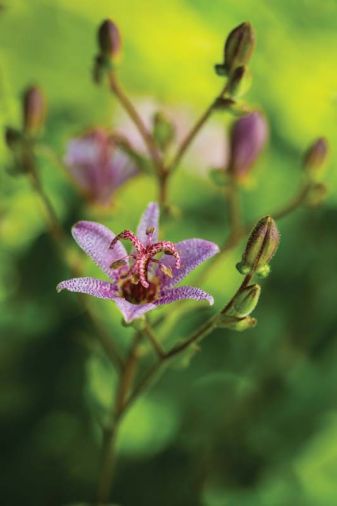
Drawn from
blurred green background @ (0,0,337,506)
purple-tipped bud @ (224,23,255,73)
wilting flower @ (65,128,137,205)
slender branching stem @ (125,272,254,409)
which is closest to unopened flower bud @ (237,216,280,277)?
slender branching stem @ (125,272,254,409)

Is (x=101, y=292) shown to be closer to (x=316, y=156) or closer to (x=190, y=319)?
(x=316, y=156)

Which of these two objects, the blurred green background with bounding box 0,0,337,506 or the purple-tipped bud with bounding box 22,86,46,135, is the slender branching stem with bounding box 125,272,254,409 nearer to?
the blurred green background with bounding box 0,0,337,506

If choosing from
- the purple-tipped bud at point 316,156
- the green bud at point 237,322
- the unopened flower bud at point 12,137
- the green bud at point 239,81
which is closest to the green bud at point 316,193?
the purple-tipped bud at point 316,156

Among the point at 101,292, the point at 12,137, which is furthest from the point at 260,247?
the point at 12,137

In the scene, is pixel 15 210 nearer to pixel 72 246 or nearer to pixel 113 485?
pixel 72 246

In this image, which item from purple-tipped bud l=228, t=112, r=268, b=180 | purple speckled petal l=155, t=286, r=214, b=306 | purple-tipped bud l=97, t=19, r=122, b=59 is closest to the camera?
purple speckled petal l=155, t=286, r=214, b=306

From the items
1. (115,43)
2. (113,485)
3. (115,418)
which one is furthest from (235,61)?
(113,485)

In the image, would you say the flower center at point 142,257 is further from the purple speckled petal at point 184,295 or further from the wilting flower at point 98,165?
the wilting flower at point 98,165
